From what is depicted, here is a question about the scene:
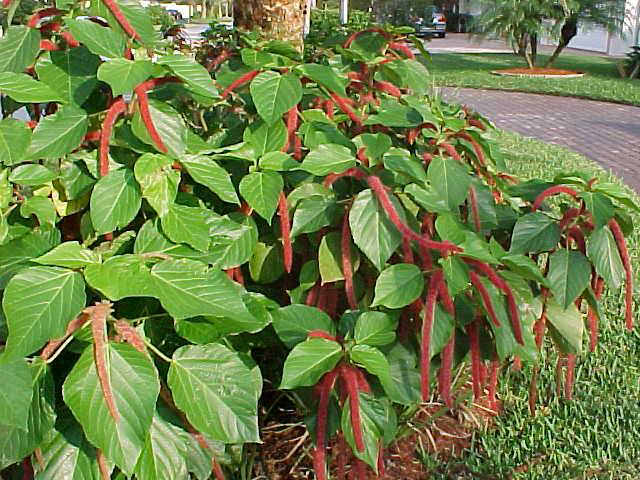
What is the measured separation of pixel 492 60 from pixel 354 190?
2121 centimetres

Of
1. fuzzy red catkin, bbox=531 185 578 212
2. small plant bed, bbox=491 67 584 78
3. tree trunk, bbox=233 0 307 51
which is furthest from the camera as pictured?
small plant bed, bbox=491 67 584 78

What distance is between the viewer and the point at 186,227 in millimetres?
1260

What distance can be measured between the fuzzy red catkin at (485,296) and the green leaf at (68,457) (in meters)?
0.67

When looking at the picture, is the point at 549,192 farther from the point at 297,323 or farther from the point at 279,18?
the point at 279,18

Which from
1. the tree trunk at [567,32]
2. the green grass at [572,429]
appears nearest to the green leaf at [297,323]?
the green grass at [572,429]

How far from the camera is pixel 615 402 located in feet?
9.15

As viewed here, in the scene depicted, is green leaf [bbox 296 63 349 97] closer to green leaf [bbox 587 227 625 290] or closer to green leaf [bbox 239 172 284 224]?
green leaf [bbox 239 172 284 224]

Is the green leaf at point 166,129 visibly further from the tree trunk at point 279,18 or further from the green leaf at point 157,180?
the tree trunk at point 279,18

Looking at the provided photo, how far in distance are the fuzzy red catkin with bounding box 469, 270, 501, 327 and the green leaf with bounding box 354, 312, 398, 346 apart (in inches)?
6.9

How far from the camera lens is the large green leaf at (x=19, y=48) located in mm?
1344

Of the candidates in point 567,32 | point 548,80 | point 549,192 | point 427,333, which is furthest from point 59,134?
point 567,32

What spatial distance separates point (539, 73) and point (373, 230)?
17.6 metres

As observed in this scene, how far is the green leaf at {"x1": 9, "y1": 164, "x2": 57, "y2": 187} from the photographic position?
127 cm

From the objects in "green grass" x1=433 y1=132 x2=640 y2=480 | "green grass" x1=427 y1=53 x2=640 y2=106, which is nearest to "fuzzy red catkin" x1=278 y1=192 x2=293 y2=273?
"green grass" x1=433 y1=132 x2=640 y2=480
